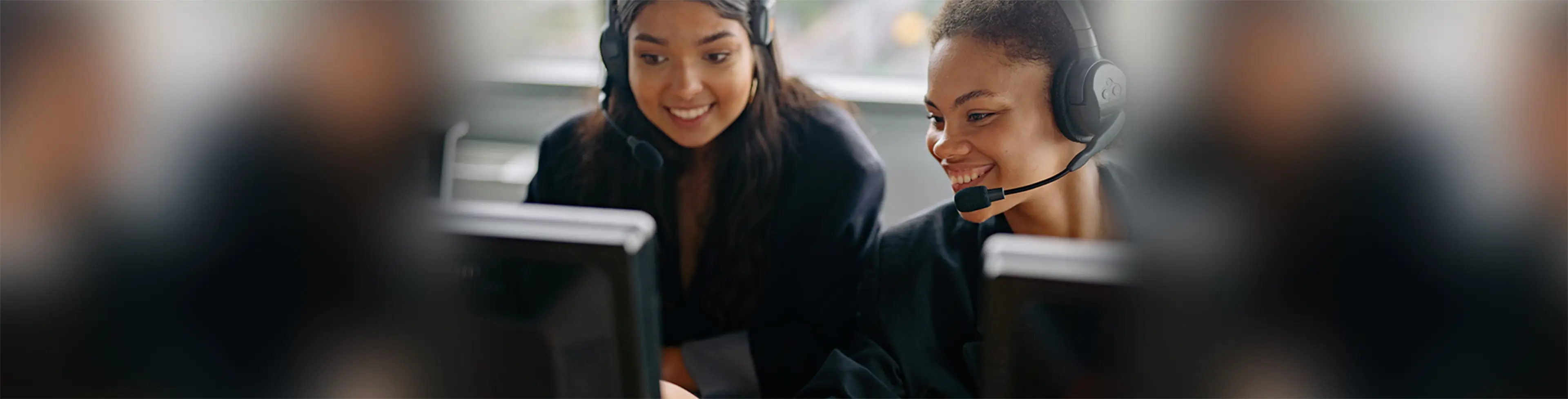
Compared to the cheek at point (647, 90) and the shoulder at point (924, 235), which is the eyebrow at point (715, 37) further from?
the shoulder at point (924, 235)

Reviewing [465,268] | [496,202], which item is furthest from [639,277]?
[496,202]

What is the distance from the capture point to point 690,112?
908mm

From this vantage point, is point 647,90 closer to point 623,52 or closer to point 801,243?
point 623,52

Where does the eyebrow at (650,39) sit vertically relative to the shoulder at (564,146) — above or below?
above

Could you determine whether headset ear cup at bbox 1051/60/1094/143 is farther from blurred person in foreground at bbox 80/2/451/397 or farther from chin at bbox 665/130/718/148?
blurred person in foreground at bbox 80/2/451/397

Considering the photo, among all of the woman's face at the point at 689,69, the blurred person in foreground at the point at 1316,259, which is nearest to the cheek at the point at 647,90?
the woman's face at the point at 689,69

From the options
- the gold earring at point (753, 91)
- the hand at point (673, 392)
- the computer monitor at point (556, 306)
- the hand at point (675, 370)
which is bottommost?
the hand at point (673, 392)

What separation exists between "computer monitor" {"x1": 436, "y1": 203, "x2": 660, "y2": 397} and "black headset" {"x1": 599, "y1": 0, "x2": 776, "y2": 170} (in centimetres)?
10

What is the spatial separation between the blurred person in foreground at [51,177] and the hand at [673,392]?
71cm

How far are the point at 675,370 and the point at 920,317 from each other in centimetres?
25

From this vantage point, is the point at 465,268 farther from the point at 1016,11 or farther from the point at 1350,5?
the point at 1350,5

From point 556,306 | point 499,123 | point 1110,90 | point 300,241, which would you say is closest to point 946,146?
point 1110,90

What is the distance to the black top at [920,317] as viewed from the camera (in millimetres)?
871

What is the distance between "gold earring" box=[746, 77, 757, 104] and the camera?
0.90 m
